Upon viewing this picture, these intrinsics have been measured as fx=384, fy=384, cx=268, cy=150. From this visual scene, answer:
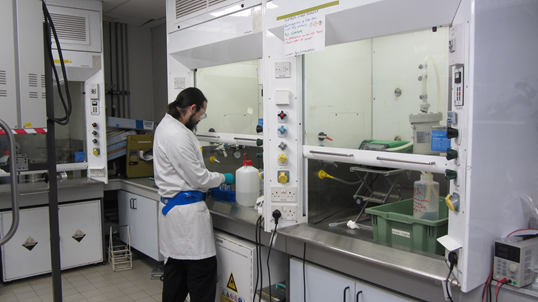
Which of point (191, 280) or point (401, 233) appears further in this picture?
point (191, 280)

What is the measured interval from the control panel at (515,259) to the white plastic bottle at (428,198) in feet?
1.31

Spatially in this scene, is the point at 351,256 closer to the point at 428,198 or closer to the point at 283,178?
the point at 428,198

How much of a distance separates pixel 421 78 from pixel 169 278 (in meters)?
1.88

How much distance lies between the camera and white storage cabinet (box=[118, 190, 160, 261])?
3365 millimetres

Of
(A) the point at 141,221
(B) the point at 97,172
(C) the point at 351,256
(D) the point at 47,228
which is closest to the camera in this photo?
(C) the point at 351,256

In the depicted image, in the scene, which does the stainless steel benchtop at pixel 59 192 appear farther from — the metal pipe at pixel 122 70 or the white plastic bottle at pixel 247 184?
the white plastic bottle at pixel 247 184

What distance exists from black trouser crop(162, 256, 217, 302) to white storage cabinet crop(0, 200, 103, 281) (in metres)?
1.56

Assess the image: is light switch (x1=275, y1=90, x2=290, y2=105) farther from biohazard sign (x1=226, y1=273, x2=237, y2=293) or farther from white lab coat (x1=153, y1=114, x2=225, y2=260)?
biohazard sign (x1=226, y1=273, x2=237, y2=293)

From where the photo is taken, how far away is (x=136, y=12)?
4051 mm

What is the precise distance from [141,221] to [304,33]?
246 cm

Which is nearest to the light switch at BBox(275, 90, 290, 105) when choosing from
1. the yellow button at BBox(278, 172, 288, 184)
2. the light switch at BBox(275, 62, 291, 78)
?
the light switch at BBox(275, 62, 291, 78)

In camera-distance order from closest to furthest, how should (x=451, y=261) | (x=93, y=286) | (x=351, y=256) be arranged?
(x=451, y=261) < (x=351, y=256) < (x=93, y=286)

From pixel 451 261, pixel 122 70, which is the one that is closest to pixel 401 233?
pixel 451 261

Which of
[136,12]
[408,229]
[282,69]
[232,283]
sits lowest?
[232,283]
